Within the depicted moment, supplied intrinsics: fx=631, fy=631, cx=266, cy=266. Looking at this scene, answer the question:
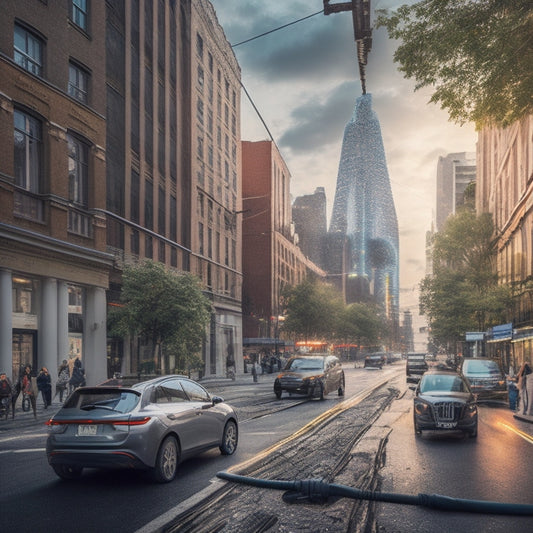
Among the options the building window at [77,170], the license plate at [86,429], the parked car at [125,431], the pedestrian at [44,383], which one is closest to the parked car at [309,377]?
the pedestrian at [44,383]

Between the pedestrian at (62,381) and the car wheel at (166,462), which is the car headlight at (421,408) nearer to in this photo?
the car wheel at (166,462)

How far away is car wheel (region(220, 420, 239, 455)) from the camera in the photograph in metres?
11.2

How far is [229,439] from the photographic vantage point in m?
11.5

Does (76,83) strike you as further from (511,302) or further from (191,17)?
(511,302)

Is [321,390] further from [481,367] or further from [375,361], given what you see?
[375,361]

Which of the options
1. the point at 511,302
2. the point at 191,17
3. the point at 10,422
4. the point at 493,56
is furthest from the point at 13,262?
the point at 511,302

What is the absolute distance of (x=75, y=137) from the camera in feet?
99.8

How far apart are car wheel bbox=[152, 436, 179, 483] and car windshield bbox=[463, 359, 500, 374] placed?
19.5m

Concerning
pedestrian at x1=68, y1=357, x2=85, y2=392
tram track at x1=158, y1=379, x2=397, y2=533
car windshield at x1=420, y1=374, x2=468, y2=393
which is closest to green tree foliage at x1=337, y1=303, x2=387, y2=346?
pedestrian at x1=68, y1=357, x2=85, y2=392

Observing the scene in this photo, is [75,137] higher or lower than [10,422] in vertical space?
higher

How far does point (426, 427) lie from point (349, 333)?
10961 centimetres

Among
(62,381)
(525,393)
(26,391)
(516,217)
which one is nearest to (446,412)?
(525,393)

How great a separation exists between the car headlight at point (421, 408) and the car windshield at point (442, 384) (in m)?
0.91

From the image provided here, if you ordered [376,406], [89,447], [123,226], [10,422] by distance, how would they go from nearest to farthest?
[89,447] → [10,422] → [376,406] → [123,226]
